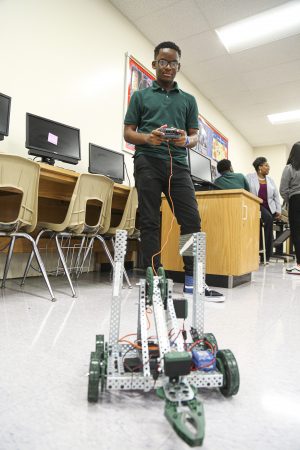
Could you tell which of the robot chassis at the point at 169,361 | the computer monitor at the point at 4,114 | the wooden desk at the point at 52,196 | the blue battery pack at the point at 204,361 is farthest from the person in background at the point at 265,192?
the blue battery pack at the point at 204,361

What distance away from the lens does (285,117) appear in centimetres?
615

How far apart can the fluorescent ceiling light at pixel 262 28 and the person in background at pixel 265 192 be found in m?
1.40

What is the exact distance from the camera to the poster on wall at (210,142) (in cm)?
507

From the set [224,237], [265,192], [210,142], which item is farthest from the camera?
[210,142]

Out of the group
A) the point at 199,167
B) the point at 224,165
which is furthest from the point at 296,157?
the point at 199,167

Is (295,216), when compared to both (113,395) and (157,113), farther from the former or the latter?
(113,395)

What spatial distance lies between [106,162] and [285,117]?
14.9 feet

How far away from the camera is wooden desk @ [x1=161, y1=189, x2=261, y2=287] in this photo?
7.57ft

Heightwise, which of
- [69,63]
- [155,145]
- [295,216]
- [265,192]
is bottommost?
[295,216]

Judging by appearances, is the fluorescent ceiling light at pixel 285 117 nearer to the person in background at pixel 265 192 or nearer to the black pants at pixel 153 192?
the person in background at pixel 265 192

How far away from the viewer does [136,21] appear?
11.7ft

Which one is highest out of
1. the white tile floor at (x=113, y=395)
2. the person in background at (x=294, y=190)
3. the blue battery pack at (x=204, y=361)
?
the person in background at (x=294, y=190)

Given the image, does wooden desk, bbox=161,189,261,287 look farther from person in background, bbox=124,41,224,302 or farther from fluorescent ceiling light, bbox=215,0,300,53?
fluorescent ceiling light, bbox=215,0,300,53

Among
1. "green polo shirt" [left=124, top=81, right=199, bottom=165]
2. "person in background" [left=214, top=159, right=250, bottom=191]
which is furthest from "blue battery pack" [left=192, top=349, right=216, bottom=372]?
"person in background" [left=214, top=159, right=250, bottom=191]
